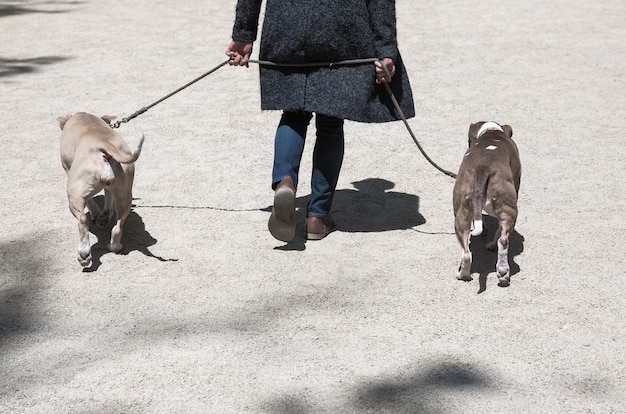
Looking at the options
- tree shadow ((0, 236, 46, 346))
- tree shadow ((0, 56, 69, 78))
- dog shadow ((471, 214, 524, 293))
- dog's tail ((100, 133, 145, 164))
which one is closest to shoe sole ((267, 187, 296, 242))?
dog's tail ((100, 133, 145, 164))

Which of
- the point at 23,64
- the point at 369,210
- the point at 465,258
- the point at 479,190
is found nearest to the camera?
the point at 479,190

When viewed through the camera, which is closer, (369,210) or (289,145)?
(289,145)

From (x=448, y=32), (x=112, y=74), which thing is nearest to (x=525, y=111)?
(x=448, y=32)

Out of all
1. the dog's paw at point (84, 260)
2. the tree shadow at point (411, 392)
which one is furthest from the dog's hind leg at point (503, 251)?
the dog's paw at point (84, 260)

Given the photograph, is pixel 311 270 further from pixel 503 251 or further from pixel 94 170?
pixel 94 170

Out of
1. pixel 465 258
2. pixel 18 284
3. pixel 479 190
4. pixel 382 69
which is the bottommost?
pixel 18 284

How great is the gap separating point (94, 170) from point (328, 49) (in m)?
1.29

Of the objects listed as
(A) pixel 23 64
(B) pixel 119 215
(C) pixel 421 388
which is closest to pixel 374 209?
(B) pixel 119 215

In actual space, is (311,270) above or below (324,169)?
below

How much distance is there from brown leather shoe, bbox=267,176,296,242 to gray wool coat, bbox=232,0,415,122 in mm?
411

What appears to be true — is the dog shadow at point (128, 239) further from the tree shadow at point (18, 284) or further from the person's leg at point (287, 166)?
the person's leg at point (287, 166)

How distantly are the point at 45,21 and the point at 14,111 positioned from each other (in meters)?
3.75

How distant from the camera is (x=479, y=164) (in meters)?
4.21

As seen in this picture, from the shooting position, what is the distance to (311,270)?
4492mm
